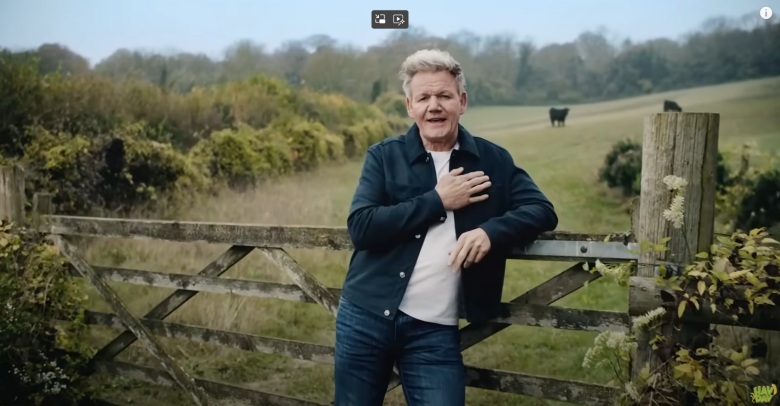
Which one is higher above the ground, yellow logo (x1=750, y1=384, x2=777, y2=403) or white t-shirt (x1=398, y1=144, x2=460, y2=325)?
white t-shirt (x1=398, y1=144, x2=460, y2=325)

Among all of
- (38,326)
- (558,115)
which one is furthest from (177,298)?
(558,115)

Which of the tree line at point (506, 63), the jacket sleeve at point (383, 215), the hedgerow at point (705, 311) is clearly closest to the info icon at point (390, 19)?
the tree line at point (506, 63)

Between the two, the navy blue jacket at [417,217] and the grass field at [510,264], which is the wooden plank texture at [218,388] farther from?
the navy blue jacket at [417,217]

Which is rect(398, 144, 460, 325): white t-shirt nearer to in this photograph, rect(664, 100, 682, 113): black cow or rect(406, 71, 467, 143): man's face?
rect(406, 71, 467, 143): man's face

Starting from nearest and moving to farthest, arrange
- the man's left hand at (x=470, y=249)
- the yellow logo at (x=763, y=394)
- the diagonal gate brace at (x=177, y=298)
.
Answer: the yellow logo at (x=763, y=394) → the man's left hand at (x=470, y=249) → the diagonal gate brace at (x=177, y=298)

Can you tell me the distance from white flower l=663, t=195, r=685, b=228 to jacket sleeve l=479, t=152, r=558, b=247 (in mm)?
306

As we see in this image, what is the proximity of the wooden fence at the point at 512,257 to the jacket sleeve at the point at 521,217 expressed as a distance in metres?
0.18

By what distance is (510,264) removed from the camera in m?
4.36

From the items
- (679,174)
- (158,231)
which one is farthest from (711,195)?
(158,231)

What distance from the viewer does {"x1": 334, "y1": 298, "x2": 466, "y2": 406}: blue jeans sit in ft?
6.52

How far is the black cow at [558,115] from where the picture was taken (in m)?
4.26

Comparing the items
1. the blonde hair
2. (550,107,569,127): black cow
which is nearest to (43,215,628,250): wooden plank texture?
the blonde hair

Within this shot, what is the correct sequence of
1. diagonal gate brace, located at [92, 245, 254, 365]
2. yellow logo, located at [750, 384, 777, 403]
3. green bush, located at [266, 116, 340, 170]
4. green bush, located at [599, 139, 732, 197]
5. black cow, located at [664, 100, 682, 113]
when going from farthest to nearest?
1. green bush, located at [266, 116, 340, 170]
2. green bush, located at [599, 139, 732, 197]
3. black cow, located at [664, 100, 682, 113]
4. diagonal gate brace, located at [92, 245, 254, 365]
5. yellow logo, located at [750, 384, 777, 403]

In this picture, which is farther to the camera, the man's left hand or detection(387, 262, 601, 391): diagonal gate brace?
detection(387, 262, 601, 391): diagonal gate brace
